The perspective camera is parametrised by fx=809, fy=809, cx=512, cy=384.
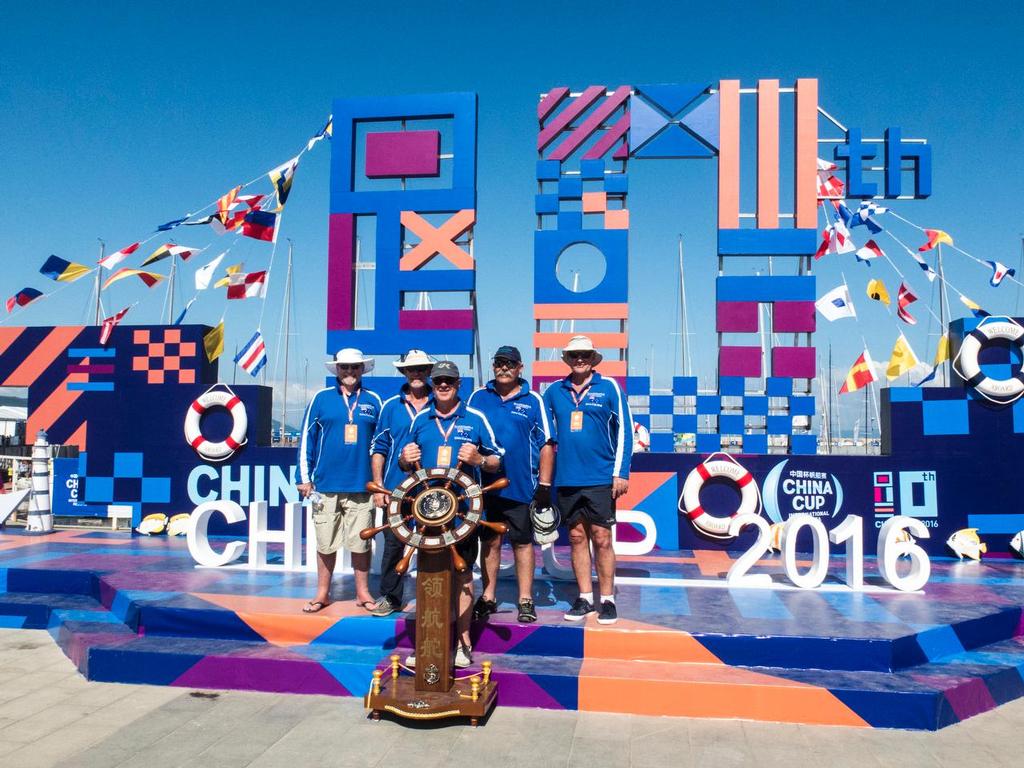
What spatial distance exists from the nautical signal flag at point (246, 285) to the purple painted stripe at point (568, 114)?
11.4 ft

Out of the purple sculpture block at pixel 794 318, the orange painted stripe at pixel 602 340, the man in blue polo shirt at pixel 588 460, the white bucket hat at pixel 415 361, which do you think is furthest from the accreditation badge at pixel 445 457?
the purple sculpture block at pixel 794 318

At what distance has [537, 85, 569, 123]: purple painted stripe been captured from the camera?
9.03 meters

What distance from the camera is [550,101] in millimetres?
9039

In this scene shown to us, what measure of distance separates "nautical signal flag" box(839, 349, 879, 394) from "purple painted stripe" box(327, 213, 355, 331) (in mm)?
5341

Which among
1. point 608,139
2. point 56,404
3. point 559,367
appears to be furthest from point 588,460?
point 56,404

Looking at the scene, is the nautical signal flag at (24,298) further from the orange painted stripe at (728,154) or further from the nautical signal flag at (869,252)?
the nautical signal flag at (869,252)

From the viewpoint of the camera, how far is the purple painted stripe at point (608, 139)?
29.4 ft

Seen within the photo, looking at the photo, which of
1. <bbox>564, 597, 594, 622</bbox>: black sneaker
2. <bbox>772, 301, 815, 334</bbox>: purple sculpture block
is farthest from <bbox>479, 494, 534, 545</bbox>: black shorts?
<bbox>772, 301, 815, 334</bbox>: purple sculpture block

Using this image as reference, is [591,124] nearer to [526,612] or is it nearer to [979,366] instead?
[979,366]

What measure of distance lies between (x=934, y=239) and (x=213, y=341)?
7893 millimetres

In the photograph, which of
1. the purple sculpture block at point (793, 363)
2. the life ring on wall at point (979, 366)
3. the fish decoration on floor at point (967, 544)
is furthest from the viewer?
the purple sculpture block at point (793, 363)

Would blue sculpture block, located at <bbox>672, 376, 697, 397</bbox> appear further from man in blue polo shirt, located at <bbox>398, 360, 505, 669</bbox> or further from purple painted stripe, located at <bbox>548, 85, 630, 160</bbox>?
man in blue polo shirt, located at <bbox>398, 360, 505, 669</bbox>

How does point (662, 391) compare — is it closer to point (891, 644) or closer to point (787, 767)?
point (891, 644)

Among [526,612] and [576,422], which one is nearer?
[526,612]
